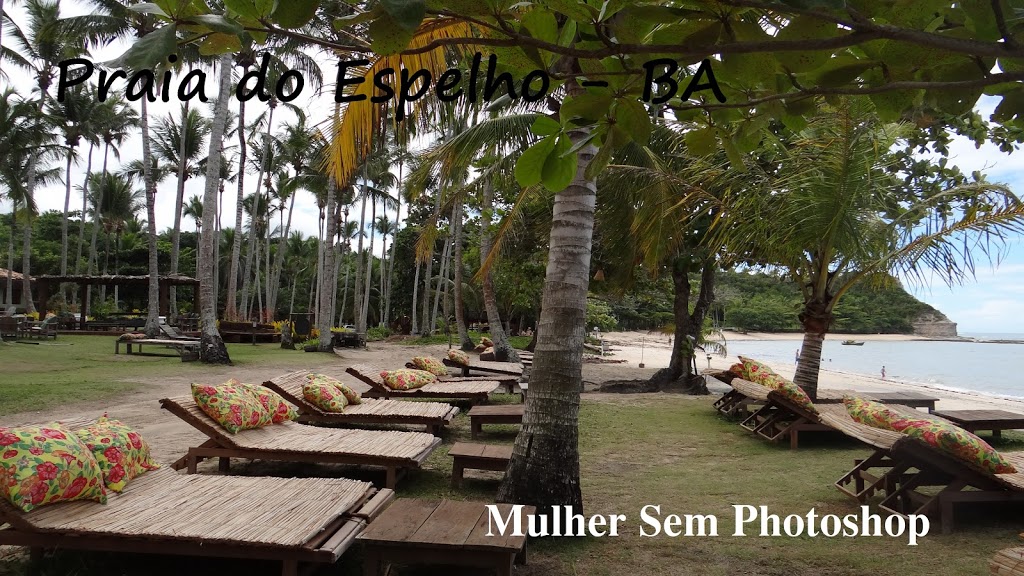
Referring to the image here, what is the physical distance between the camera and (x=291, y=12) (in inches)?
40.2

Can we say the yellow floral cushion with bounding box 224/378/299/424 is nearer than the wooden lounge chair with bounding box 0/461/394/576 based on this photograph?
No

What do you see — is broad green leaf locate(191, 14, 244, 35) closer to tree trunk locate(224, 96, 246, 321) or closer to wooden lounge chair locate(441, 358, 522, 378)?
wooden lounge chair locate(441, 358, 522, 378)

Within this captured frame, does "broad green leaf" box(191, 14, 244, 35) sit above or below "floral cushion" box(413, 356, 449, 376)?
above

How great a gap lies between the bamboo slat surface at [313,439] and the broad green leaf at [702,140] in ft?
12.1

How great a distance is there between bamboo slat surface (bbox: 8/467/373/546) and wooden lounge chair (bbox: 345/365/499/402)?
4217 mm

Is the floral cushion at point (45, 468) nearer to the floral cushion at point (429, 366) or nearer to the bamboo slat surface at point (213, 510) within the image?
the bamboo slat surface at point (213, 510)

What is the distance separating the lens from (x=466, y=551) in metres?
2.95

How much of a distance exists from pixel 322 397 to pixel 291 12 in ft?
19.0

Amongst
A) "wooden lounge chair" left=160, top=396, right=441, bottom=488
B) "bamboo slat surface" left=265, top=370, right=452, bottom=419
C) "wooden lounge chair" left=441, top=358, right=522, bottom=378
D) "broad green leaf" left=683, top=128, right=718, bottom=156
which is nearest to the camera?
"broad green leaf" left=683, top=128, right=718, bottom=156

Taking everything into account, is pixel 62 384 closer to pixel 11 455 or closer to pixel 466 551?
pixel 11 455

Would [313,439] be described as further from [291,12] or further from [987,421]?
[987,421]

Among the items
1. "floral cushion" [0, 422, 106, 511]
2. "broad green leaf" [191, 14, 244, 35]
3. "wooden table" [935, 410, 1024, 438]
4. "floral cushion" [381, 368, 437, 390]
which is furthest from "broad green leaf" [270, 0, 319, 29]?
"wooden table" [935, 410, 1024, 438]

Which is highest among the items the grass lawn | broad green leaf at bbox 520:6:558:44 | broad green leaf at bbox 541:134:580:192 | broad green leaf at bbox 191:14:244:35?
broad green leaf at bbox 520:6:558:44

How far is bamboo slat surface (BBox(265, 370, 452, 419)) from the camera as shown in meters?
6.32
